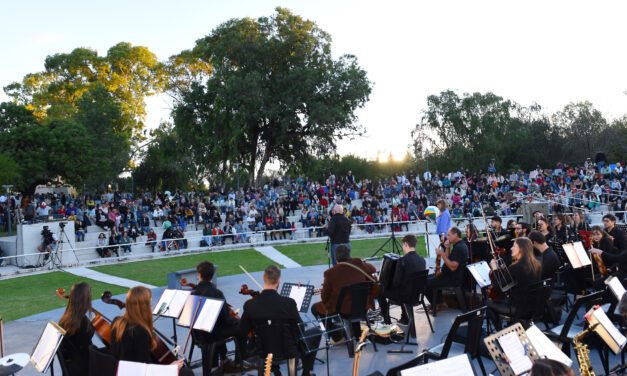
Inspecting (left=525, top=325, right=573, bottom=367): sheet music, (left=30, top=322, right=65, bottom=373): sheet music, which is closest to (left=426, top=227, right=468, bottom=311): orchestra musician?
(left=525, top=325, right=573, bottom=367): sheet music

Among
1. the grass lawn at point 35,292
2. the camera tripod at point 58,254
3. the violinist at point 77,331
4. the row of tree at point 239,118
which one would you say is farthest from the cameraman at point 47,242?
the violinist at point 77,331

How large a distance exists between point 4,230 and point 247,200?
491 inches

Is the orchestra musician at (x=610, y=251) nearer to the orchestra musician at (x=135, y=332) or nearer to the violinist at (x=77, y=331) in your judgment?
the orchestra musician at (x=135, y=332)

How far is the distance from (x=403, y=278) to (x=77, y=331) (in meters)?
4.25

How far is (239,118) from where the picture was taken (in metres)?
31.8

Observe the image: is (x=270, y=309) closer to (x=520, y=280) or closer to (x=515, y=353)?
(x=515, y=353)

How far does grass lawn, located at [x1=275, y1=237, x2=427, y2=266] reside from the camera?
55.3 feet

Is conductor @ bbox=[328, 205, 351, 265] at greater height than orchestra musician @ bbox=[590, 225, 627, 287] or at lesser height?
greater

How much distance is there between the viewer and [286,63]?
33.7 m

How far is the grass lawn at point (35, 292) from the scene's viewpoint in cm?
1092

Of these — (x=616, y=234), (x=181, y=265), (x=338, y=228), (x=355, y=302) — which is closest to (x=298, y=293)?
(x=355, y=302)

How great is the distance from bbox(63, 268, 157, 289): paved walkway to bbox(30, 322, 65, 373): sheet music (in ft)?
29.0

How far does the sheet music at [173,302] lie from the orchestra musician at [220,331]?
13.8 inches

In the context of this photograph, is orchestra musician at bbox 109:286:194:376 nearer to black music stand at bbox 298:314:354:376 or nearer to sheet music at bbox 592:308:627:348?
black music stand at bbox 298:314:354:376
